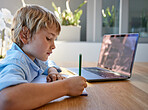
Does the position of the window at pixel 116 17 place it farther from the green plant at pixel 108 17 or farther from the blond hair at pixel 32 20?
the blond hair at pixel 32 20

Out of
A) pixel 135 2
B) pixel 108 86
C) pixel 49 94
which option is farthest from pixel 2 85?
pixel 135 2

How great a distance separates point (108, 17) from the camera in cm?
250

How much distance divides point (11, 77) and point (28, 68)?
141mm

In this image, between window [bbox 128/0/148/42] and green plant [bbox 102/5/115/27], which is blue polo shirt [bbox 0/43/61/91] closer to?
green plant [bbox 102/5/115/27]

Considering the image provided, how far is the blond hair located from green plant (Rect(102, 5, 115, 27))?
1877 mm

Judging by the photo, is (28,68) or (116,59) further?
(116,59)

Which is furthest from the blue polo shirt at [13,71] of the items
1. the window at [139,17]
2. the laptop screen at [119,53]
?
the window at [139,17]

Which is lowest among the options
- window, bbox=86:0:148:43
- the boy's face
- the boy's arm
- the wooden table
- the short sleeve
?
the wooden table

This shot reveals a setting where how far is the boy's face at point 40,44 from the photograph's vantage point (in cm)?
67

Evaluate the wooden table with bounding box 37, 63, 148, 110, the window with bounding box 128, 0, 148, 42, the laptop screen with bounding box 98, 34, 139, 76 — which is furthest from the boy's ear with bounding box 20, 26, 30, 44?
the window with bounding box 128, 0, 148, 42

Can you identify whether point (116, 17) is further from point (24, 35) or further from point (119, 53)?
point (24, 35)

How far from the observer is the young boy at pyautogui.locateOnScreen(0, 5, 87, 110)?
428 millimetres

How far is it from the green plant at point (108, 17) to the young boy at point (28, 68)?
5.85 feet

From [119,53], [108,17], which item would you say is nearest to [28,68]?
[119,53]
